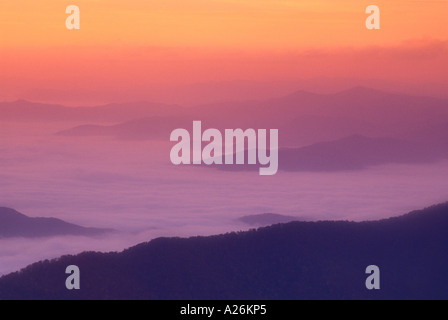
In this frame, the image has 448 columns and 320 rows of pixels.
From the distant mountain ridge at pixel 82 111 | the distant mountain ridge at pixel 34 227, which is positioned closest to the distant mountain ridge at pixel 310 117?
the distant mountain ridge at pixel 82 111

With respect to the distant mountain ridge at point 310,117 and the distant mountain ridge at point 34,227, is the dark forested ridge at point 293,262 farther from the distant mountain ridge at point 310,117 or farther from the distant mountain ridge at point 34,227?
the distant mountain ridge at point 310,117

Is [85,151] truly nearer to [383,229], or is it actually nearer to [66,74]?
[66,74]

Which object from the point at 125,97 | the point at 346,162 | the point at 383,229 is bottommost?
the point at 383,229

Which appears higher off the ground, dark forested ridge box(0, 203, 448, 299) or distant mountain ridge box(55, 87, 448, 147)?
distant mountain ridge box(55, 87, 448, 147)

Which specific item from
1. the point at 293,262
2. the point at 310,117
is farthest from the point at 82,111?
the point at 293,262

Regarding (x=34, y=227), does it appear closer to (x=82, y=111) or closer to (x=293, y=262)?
(x=82, y=111)

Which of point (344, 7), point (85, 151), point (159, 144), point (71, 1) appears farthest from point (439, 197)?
point (71, 1)

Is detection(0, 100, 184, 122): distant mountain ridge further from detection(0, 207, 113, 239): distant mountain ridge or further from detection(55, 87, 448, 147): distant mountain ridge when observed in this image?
detection(0, 207, 113, 239): distant mountain ridge

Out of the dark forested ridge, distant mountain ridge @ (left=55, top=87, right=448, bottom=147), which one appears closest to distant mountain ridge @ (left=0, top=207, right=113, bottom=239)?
the dark forested ridge
